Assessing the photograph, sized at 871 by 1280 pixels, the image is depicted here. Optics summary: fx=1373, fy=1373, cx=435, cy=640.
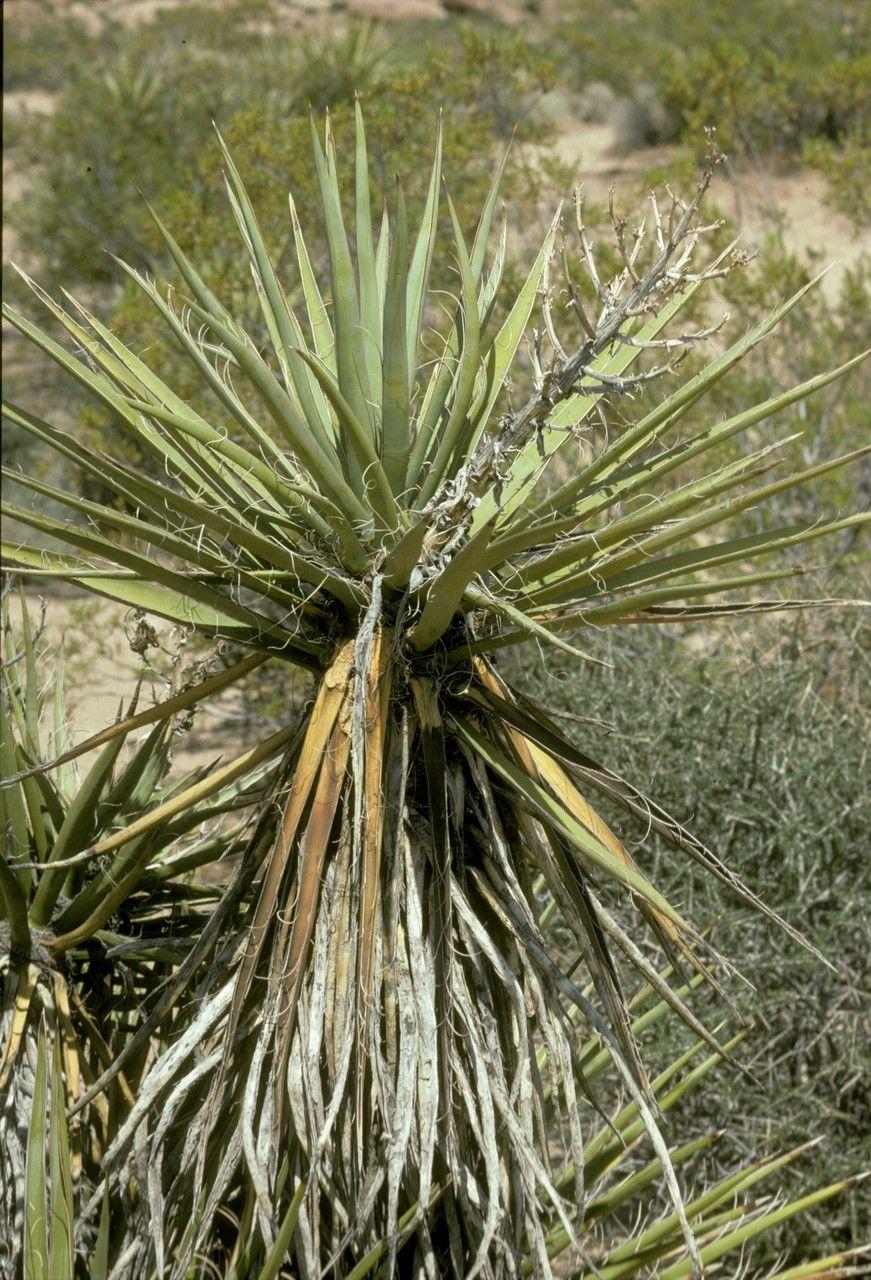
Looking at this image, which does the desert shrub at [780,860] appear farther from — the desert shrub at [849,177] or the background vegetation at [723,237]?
the desert shrub at [849,177]

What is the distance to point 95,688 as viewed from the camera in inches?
406

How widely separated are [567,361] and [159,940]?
1708mm

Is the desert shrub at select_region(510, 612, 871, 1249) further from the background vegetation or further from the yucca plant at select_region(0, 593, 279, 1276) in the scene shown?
the yucca plant at select_region(0, 593, 279, 1276)

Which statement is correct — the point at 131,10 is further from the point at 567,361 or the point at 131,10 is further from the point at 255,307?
the point at 567,361

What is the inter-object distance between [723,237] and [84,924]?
31.1ft

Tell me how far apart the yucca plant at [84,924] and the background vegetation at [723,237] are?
4.03ft

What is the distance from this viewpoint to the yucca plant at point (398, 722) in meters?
2.67

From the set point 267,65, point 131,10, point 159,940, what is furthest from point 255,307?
point 131,10

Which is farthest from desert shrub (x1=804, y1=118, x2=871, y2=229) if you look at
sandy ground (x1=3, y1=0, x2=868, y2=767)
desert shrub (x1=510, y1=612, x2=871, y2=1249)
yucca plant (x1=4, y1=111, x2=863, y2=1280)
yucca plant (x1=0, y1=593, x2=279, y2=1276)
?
yucca plant (x1=0, y1=593, x2=279, y2=1276)

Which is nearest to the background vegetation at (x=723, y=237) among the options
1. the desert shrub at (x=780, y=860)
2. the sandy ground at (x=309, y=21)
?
the desert shrub at (x=780, y=860)

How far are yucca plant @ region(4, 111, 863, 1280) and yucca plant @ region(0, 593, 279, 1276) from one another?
0.26 meters

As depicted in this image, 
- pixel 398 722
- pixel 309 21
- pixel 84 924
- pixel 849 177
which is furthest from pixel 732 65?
pixel 309 21

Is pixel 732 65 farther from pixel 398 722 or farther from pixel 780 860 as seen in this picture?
pixel 398 722

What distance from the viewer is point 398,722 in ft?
9.76
